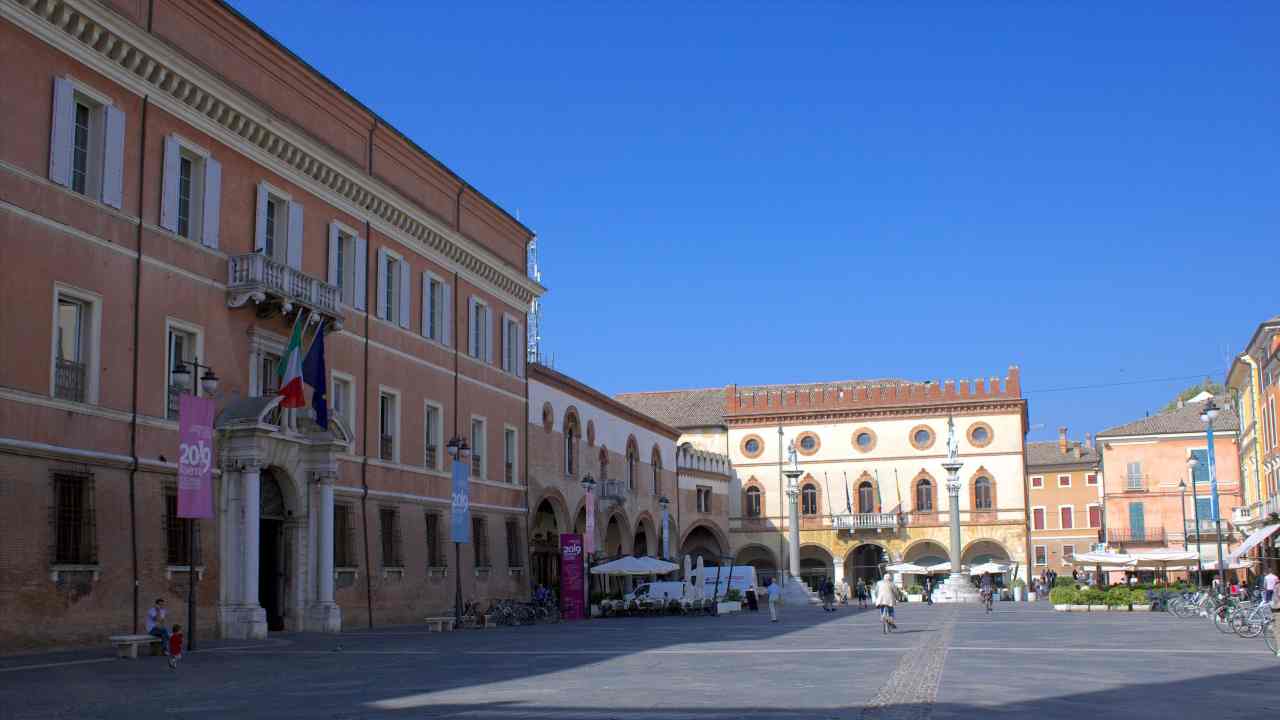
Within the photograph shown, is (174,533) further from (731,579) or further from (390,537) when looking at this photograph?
(731,579)

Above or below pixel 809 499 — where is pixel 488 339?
above

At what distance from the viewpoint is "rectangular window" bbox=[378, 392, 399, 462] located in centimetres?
3519

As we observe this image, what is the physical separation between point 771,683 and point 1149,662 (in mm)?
6463

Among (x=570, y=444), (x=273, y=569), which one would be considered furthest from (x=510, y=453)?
(x=273, y=569)

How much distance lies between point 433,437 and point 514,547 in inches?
277

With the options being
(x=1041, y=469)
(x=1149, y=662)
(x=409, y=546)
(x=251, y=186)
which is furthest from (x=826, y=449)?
(x=1149, y=662)

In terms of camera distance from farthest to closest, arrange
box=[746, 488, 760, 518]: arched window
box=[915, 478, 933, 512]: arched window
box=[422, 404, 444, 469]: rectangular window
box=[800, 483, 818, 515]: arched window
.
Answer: box=[746, 488, 760, 518]: arched window → box=[800, 483, 818, 515]: arched window → box=[915, 478, 933, 512]: arched window → box=[422, 404, 444, 469]: rectangular window

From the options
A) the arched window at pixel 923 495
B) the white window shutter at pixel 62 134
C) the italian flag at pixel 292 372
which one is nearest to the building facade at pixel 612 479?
the arched window at pixel 923 495

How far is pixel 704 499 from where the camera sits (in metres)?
73.8

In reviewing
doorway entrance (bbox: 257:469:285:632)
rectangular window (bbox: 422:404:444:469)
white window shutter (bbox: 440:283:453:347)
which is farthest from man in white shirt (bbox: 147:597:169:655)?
white window shutter (bbox: 440:283:453:347)

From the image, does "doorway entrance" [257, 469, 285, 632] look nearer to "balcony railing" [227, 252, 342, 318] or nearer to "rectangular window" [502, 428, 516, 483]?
"balcony railing" [227, 252, 342, 318]

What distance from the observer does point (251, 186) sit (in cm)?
2906

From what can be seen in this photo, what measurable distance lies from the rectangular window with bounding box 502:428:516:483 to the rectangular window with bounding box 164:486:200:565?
18883 millimetres

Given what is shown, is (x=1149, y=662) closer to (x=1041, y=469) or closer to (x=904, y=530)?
(x=904, y=530)
